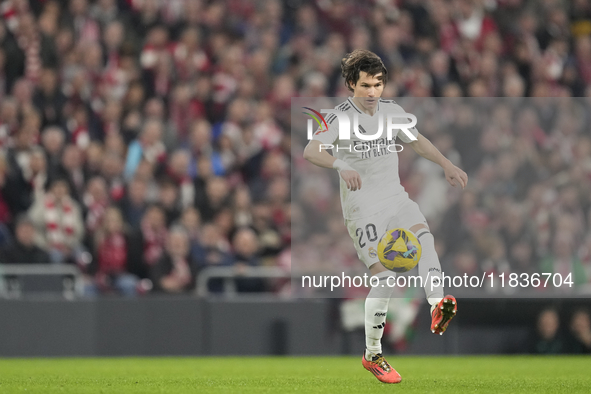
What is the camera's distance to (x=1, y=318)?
11.6m

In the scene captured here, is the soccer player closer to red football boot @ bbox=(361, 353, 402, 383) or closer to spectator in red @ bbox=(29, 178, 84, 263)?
red football boot @ bbox=(361, 353, 402, 383)

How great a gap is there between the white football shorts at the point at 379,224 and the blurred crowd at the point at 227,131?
7.56ft

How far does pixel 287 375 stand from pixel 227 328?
152 inches

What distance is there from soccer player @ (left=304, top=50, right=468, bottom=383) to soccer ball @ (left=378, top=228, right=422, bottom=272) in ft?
0.21

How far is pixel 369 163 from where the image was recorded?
23.2 feet

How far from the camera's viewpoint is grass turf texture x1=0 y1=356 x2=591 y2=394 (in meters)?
A: 6.71

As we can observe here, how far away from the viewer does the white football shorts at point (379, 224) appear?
6.92 m

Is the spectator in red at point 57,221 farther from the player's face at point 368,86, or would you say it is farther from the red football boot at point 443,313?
the red football boot at point 443,313

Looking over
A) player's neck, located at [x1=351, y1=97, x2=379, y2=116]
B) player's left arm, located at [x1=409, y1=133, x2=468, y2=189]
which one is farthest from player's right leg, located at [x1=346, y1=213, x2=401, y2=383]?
player's neck, located at [x1=351, y1=97, x2=379, y2=116]

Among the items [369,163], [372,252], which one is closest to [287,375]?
[372,252]

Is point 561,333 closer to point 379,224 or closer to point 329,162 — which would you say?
point 379,224

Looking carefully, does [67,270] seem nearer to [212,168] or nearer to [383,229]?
[212,168]

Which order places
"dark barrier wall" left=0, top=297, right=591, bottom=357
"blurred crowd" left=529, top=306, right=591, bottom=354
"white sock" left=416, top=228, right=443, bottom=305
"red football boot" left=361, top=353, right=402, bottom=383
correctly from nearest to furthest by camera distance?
"white sock" left=416, top=228, right=443, bottom=305 < "red football boot" left=361, top=353, right=402, bottom=383 < "dark barrier wall" left=0, top=297, right=591, bottom=357 < "blurred crowd" left=529, top=306, right=591, bottom=354

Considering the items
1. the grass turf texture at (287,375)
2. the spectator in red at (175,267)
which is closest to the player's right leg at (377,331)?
the grass turf texture at (287,375)
